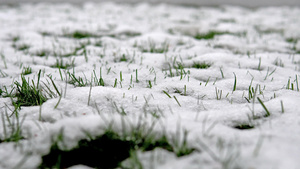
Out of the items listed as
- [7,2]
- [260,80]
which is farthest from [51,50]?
[7,2]

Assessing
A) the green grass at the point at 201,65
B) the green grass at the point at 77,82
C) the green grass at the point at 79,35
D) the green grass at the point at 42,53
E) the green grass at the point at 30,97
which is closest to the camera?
the green grass at the point at 30,97

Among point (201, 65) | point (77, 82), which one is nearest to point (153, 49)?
point (201, 65)

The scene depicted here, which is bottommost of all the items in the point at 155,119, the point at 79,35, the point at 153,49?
the point at 155,119

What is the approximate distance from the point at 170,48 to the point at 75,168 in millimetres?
2347

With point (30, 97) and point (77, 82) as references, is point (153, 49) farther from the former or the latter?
point (30, 97)

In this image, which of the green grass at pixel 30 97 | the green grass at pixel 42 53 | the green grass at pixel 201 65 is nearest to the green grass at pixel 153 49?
the green grass at pixel 201 65

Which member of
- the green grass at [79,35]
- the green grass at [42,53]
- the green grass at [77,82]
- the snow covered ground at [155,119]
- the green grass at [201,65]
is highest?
the green grass at [79,35]

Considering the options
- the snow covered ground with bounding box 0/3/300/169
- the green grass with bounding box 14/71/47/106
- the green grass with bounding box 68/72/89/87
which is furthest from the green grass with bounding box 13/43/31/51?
the green grass with bounding box 14/71/47/106

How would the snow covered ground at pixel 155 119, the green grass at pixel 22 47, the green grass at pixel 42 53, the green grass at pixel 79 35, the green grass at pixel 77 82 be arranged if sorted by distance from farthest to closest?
the green grass at pixel 79 35
the green grass at pixel 22 47
the green grass at pixel 42 53
the green grass at pixel 77 82
the snow covered ground at pixel 155 119

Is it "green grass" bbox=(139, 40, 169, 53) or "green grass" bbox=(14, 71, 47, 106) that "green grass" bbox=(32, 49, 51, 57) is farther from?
"green grass" bbox=(14, 71, 47, 106)

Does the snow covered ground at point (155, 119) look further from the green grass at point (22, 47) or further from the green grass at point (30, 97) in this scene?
the green grass at point (22, 47)

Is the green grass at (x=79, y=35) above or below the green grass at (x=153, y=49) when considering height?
above

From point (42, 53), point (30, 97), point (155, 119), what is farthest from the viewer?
point (42, 53)

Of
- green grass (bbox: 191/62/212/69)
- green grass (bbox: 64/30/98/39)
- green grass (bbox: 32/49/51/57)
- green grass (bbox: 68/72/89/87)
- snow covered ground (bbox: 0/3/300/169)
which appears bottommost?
snow covered ground (bbox: 0/3/300/169)
